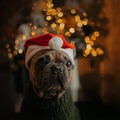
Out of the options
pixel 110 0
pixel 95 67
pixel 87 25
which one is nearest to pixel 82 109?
pixel 95 67

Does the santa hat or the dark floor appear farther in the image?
the dark floor

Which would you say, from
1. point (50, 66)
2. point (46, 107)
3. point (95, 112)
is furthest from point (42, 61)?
point (95, 112)

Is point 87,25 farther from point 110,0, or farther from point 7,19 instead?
point 7,19

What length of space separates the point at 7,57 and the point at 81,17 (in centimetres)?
29

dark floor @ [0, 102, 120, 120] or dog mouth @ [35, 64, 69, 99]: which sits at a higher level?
dog mouth @ [35, 64, 69, 99]

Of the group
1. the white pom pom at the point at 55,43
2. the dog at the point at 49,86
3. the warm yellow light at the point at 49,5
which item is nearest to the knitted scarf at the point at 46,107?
the dog at the point at 49,86

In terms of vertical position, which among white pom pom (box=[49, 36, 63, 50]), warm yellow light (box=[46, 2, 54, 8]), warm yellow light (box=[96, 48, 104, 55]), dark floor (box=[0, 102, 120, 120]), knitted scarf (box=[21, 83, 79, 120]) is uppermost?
warm yellow light (box=[46, 2, 54, 8])

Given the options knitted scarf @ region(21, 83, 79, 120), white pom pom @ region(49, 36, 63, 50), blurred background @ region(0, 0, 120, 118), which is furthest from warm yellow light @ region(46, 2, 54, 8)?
knitted scarf @ region(21, 83, 79, 120)

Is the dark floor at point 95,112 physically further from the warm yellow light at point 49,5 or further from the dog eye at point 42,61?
the warm yellow light at point 49,5

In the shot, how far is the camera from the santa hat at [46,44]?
0.74 m

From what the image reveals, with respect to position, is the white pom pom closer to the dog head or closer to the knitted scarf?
the dog head

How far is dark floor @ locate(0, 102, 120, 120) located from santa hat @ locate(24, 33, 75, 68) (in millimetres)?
209

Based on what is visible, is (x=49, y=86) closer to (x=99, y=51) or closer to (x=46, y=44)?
(x=46, y=44)

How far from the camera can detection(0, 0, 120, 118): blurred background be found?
2.65 ft
